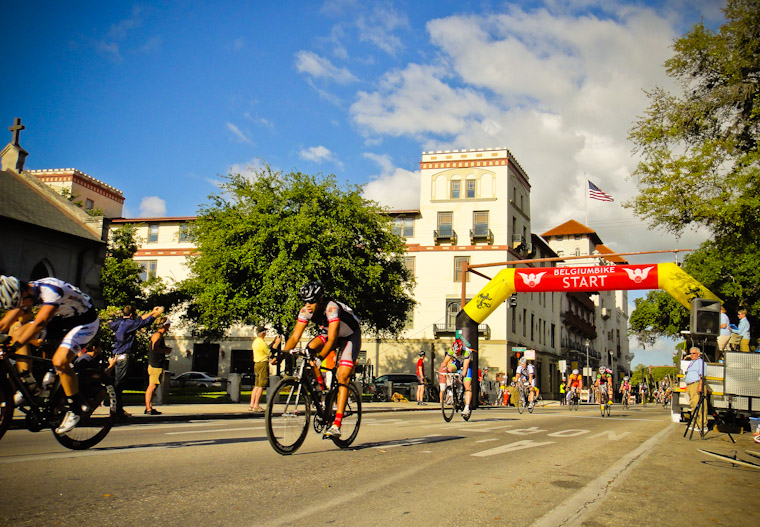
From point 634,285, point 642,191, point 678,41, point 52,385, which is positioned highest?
point 678,41

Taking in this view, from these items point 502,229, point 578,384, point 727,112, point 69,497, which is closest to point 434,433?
point 69,497

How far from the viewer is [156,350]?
13.9 m

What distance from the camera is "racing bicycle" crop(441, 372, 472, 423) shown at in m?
15.0

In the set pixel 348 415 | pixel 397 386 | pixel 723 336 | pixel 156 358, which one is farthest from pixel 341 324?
pixel 397 386

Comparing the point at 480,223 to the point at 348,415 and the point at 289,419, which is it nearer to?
the point at 348,415

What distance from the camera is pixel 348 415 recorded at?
8.01 m

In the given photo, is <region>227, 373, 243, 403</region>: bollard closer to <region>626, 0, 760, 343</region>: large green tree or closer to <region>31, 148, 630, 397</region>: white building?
<region>626, 0, 760, 343</region>: large green tree

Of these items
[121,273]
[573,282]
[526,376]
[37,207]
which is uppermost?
[37,207]

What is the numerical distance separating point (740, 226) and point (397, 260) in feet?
70.2

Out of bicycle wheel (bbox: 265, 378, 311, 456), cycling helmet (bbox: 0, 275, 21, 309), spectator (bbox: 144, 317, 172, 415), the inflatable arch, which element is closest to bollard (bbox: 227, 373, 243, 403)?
spectator (bbox: 144, 317, 172, 415)

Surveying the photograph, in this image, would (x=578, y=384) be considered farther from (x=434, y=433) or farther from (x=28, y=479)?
(x=28, y=479)

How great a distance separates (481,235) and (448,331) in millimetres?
8603

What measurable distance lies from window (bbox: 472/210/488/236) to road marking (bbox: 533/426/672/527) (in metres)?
47.2

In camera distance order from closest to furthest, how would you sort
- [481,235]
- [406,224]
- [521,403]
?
1. [521,403]
2. [481,235]
3. [406,224]
